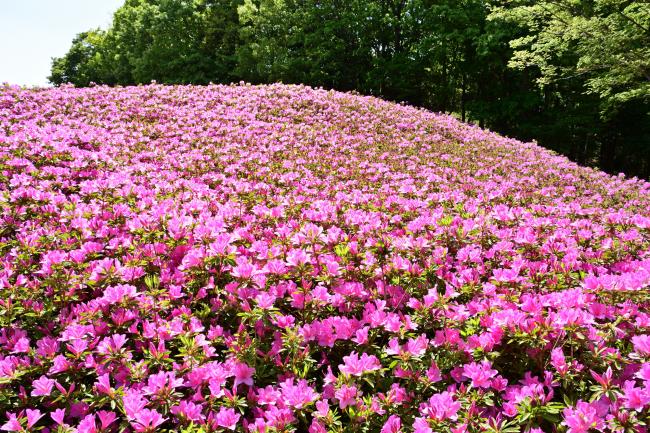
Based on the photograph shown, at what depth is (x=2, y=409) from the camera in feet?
6.95

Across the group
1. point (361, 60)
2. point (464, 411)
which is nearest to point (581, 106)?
point (361, 60)

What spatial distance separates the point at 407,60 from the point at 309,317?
28177mm

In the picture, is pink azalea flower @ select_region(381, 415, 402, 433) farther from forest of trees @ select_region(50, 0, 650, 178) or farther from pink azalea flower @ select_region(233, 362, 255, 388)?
forest of trees @ select_region(50, 0, 650, 178)

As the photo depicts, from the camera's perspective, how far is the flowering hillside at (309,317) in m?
2.03

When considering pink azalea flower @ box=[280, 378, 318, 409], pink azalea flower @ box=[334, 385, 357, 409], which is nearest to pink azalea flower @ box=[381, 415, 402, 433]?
pink azalea flower @ box=[334, 385, 357, 409]

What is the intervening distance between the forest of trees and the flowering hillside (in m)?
20.7

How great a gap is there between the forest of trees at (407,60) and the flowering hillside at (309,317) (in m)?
20.7

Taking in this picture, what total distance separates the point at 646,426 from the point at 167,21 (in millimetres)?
39120

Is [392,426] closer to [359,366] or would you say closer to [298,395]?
[359,366]

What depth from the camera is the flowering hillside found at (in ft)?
6.64

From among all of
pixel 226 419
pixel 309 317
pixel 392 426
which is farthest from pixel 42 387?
pixel 392 426

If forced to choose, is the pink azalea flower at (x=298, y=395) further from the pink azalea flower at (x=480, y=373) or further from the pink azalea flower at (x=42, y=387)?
the pink azalea flower at (x=42, y=387)

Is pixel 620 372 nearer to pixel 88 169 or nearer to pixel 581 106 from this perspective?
pixel 88 169

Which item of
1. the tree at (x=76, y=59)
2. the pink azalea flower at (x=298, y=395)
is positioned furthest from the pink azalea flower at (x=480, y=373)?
the tree at (x=76, y=59)
